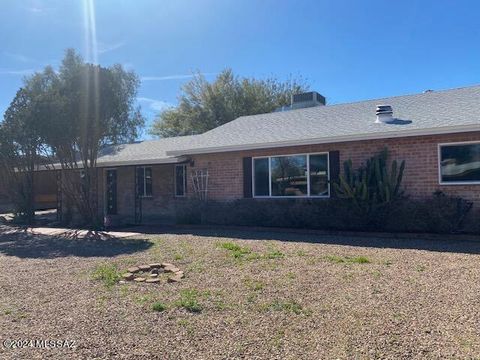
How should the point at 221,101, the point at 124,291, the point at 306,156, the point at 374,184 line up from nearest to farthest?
the point at 124,291, the point at 374,184, the point at 306,156, the point at 221,101

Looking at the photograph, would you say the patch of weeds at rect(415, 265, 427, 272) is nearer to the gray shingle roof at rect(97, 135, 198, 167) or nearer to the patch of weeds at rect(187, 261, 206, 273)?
the patch of weeds at rect(187, 261, 206, 273)

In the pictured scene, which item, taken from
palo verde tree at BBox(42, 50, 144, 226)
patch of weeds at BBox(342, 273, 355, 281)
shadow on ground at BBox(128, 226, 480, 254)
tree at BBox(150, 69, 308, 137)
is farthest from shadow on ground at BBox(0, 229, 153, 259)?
tree at BBox(150, 69, 308, 137)

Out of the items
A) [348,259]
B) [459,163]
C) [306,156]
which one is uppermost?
[306,156]

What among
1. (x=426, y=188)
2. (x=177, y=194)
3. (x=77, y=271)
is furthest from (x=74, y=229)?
(x=426, y=188)

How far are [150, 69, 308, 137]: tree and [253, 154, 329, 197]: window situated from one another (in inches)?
840

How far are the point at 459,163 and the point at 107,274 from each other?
28.9ft

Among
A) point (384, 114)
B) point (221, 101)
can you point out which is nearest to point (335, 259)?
point (384, 114)

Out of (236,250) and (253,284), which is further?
(236,250)

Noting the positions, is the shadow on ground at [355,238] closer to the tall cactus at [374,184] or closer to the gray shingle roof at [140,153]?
the tall cactus at [374,184]

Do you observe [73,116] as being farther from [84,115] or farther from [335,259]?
[335,259]

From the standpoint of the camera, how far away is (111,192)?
19.5 meters

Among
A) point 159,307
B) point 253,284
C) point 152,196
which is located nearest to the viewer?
point 159,307

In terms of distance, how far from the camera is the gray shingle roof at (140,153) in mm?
16564

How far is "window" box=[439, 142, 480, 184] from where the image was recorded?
1058cm
